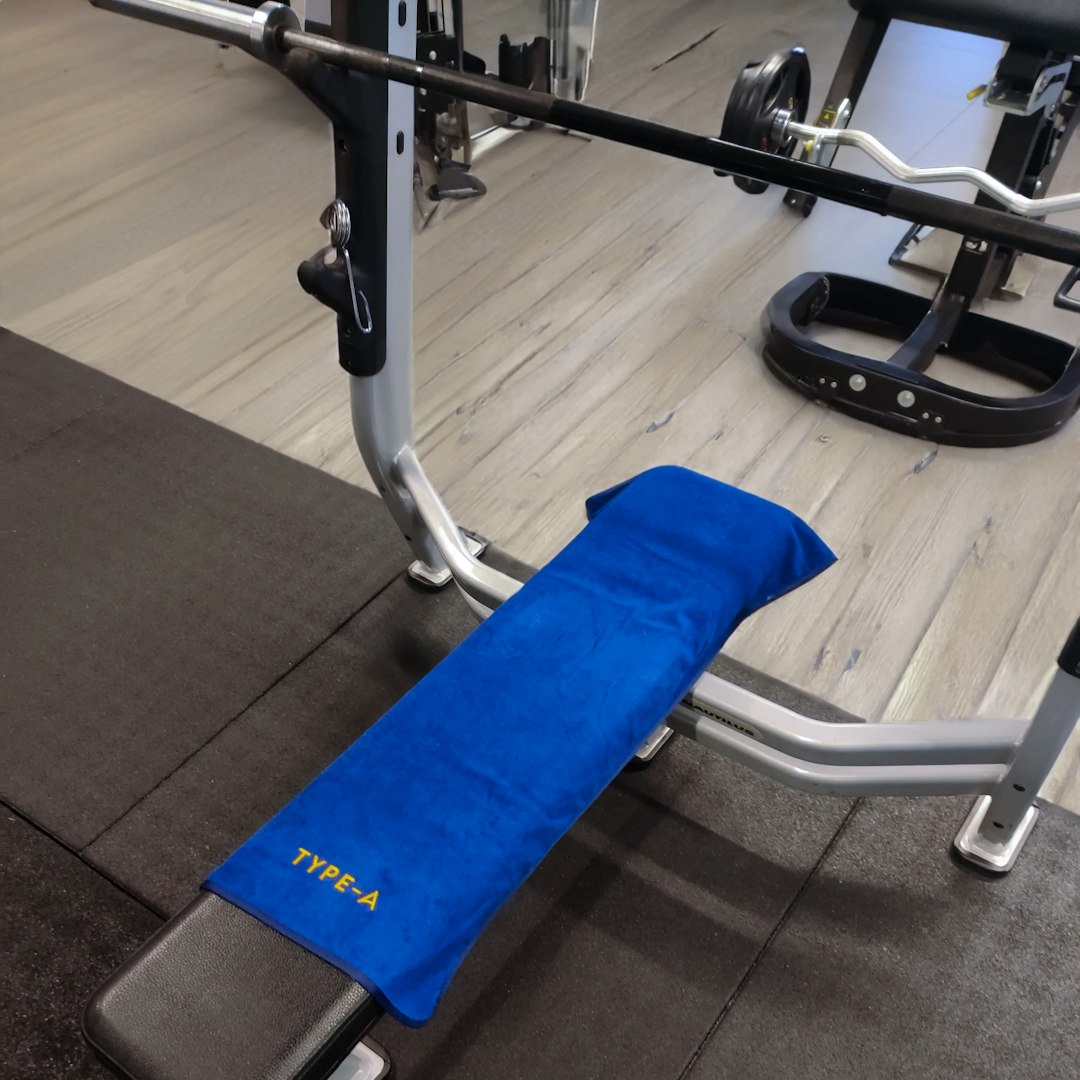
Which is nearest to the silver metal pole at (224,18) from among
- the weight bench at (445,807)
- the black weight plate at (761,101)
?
the black weight plate at (761,101)

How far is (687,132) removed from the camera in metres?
1.01

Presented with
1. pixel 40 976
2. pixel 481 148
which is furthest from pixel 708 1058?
pixel 481 148

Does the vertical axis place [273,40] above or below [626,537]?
above

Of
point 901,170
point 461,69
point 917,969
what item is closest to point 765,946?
point 917,969

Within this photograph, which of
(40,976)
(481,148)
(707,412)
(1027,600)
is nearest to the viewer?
(40,976)

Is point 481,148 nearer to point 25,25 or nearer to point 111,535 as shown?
point 111,535

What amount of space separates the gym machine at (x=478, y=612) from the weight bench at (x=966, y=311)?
31.5 inches

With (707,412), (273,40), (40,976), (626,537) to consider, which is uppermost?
(273,40)

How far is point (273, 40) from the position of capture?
1048 millimetres

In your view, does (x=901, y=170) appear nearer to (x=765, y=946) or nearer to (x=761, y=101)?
(x=761, y=101)

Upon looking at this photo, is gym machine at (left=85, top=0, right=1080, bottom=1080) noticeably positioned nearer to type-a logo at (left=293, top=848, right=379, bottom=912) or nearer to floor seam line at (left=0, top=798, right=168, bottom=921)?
type-a logo at (left=293, top=848, right=379, bottom=912)

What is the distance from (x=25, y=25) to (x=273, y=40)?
10.1ft

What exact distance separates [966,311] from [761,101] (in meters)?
1.15

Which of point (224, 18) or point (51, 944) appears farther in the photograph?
point (51, 944)
